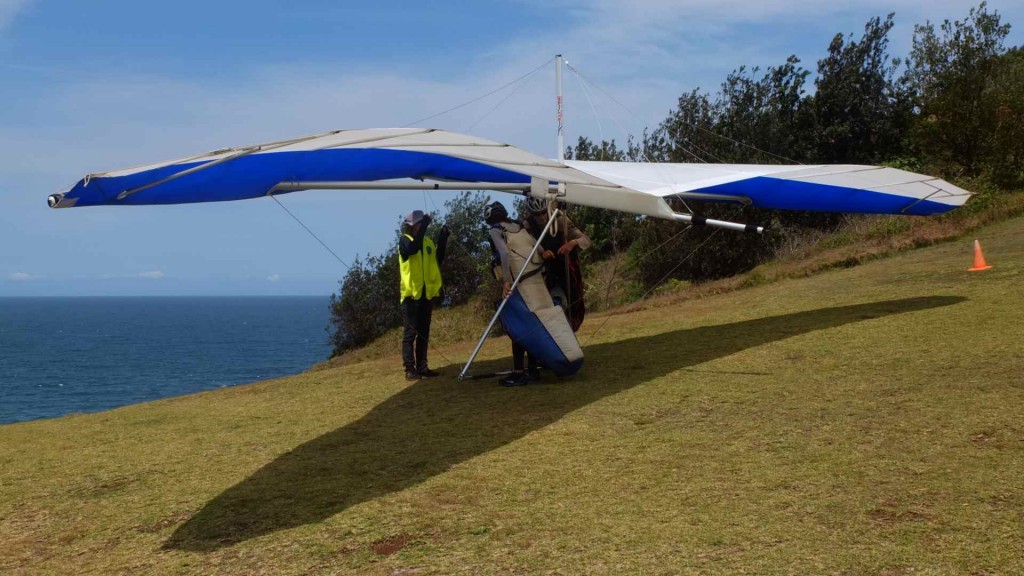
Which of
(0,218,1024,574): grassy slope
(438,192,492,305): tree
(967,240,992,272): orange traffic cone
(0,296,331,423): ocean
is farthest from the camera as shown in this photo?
(0,296,331,423): ocean

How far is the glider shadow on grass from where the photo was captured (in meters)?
5.29

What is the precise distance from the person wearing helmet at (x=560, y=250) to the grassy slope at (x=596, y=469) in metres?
0.86

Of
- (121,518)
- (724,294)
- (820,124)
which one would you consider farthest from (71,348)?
(121,518)

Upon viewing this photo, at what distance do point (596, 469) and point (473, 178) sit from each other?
404cm

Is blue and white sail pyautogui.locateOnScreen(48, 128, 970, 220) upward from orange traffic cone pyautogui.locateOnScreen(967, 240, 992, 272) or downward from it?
upward

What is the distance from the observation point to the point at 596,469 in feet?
18.3

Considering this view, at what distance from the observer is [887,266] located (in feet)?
46.1

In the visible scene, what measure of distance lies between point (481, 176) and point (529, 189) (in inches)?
24.1

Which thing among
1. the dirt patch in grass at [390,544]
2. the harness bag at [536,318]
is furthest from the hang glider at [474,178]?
the dirt patch in grass at [390,544]

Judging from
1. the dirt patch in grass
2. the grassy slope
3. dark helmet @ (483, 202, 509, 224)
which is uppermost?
dark helmet @ (483, 202, 509, 224)

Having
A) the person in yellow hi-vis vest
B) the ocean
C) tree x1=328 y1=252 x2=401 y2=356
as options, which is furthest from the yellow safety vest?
the ocean

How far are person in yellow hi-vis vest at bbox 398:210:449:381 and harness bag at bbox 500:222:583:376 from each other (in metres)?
0.89

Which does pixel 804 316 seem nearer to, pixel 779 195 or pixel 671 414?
pixel 779 195

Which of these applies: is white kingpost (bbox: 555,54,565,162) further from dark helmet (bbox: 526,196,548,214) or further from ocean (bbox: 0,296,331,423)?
ocean (bbox: 0,296,331,423)
